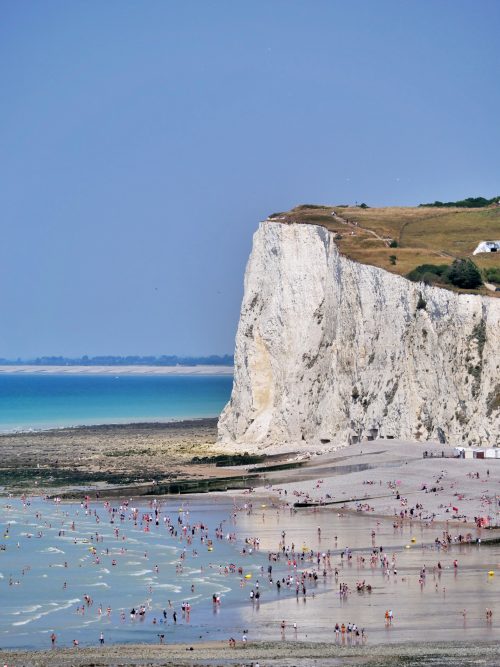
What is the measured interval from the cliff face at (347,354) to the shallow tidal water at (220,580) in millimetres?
15148

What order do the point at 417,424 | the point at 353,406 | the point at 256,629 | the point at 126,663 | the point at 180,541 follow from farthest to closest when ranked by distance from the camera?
the point at 353,406
the point at 417,424
the point at 180,541
the point at 256,629
the point at 126,663

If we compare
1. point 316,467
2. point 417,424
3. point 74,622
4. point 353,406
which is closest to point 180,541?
point 74,622

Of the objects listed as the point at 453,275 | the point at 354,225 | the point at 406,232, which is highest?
the point at 354,225

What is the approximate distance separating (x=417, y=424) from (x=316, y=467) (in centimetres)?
656

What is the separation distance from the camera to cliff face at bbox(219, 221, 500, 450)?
238 ft

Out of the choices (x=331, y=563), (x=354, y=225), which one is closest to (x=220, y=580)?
(x=331, y=563)

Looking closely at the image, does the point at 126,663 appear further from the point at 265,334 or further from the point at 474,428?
the point at 265,334

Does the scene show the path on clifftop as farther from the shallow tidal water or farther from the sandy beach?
the shallow tidal water

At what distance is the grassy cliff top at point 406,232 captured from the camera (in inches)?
3295

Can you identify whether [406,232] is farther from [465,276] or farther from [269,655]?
[269,655]

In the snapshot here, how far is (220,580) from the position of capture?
45.6m

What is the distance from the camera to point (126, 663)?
34.3 m

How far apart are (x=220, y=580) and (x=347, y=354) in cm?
4009

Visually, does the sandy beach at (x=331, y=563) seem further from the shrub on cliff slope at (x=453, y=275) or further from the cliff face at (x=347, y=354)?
the shrub on cliff slope at (x=453, y=275)
